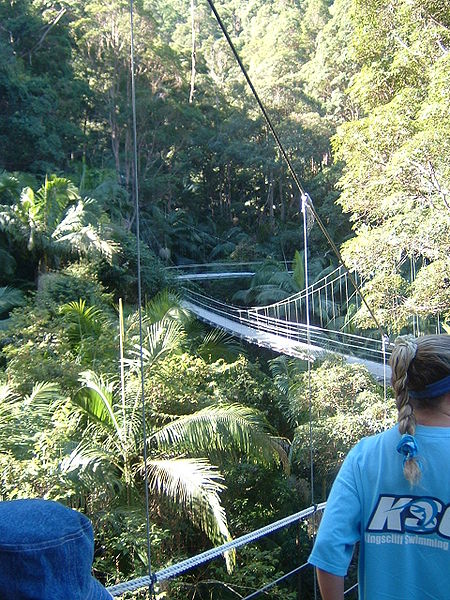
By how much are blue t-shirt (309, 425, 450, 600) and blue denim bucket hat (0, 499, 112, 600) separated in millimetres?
367

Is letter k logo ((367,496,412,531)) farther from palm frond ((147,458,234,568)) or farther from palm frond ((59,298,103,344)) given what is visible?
palm frond ((59,298,103,344))

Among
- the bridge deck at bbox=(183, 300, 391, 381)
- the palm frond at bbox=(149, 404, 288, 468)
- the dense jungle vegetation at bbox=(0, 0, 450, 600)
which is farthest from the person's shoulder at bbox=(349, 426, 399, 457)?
the bridge deck at bbox=(183, 300, 391, 381)

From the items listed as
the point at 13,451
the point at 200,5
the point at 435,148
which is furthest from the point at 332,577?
the point at 200,5

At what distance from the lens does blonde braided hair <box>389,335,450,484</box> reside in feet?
2.36

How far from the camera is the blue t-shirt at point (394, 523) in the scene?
2.36 feet

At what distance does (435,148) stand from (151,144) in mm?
12258

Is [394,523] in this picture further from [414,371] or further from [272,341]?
[272,341]

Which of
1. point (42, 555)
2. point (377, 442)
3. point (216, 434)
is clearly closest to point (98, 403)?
point (216, 434)

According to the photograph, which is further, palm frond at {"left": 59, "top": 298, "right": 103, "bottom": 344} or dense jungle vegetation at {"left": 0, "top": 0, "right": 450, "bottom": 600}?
palm frond at {"left": 59, "top": 298, "right": 103, "bottom": 344}

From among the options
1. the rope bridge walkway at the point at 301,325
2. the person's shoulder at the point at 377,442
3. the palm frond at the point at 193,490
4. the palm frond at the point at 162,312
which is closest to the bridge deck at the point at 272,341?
the rope bridge walkway at the point at 301,325

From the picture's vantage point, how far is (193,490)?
132 inches

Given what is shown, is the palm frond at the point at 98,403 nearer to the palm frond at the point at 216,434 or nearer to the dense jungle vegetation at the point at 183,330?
the dense jungle vegetation at the point at 183,330

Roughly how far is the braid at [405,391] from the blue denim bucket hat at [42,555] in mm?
406

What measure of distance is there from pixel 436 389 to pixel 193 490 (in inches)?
111
